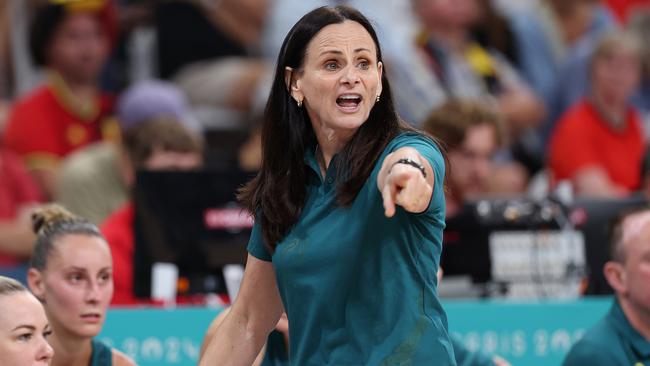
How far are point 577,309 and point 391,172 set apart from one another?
297 centimetres

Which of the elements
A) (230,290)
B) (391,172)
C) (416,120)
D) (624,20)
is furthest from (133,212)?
(624,20)

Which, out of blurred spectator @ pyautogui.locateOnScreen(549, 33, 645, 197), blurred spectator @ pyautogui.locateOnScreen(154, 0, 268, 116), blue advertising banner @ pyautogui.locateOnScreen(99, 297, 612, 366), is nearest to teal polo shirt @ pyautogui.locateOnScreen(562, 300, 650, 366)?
blue advertising banner @ pyautogui.locateOnScreen(99, 297, 612, 366)

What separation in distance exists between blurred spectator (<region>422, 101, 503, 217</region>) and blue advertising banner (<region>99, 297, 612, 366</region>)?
1.17m

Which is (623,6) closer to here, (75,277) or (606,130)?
(606,130)

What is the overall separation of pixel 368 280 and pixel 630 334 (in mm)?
1790

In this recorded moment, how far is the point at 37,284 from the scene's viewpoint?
4.77 m

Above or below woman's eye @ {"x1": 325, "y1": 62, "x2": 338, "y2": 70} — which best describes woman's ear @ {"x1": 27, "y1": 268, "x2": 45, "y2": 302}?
below

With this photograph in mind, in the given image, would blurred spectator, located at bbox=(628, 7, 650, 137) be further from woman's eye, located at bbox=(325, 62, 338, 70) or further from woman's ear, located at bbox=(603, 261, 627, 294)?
woman's eye, located at bbox=(325, 62, 338, 70)

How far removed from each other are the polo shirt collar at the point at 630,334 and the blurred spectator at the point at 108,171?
9.10 feet

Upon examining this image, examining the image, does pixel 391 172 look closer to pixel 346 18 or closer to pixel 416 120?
pixel 346 18

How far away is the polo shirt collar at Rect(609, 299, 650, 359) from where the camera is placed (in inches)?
193

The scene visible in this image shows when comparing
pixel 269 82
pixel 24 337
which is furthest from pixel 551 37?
pixel 24 337

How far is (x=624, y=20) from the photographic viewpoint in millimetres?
9953

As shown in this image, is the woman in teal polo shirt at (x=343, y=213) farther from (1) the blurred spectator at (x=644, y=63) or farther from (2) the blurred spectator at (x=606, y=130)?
(1) the blurred spectator at (x=644, y=63)
